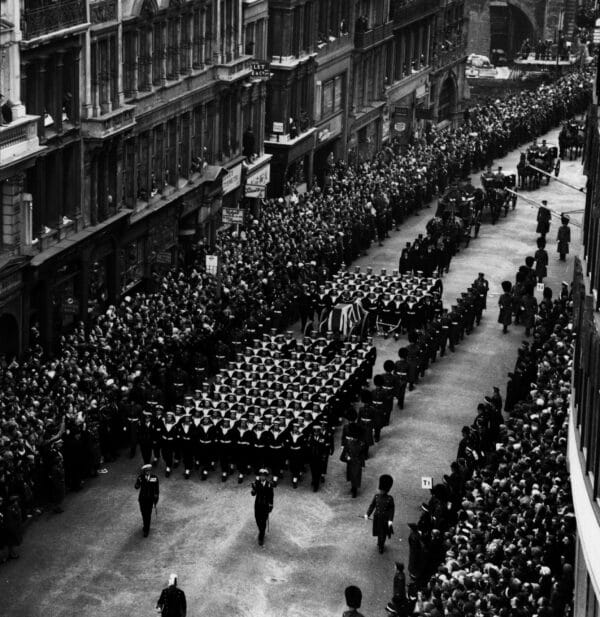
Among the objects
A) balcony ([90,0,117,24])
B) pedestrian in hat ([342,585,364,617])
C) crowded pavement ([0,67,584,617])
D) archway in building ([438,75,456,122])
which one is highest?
balcony ([90,0,117,24])

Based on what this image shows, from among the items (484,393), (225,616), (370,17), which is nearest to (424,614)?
(225,616)

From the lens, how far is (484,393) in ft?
177

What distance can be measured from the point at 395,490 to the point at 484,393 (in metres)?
9.22

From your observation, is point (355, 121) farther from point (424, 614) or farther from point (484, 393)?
point (424, 614)

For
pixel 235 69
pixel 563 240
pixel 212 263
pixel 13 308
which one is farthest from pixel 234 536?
pixel 563 240

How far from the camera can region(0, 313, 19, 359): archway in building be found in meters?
51.0

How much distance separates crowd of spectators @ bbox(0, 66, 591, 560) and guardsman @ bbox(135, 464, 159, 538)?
7.52 feet

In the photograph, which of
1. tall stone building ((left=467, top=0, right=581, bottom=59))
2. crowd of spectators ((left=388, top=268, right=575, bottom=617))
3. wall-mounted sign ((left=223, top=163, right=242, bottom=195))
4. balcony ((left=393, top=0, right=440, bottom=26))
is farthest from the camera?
tall stone building ((left=467, top=0, right=581, bottom=59))

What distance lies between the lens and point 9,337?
51.3 meters

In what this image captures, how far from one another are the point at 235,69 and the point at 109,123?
13.2 meters

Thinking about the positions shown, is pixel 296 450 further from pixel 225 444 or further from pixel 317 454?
pixel 225 444

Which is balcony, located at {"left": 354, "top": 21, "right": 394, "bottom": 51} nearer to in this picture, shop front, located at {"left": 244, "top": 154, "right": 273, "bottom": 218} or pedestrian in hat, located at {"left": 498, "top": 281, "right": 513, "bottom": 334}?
shop front, located at {"left": 244, "top": 154, "right": 273, "bottom": 218}

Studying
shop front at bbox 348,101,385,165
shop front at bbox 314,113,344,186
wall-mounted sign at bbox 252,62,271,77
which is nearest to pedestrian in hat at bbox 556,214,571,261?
wall-mounted sign at bbox 252,62,271,77

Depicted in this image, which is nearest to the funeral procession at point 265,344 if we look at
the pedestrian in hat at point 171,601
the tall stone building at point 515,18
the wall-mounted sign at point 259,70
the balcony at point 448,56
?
the pedestrian in hat at point 171,601
